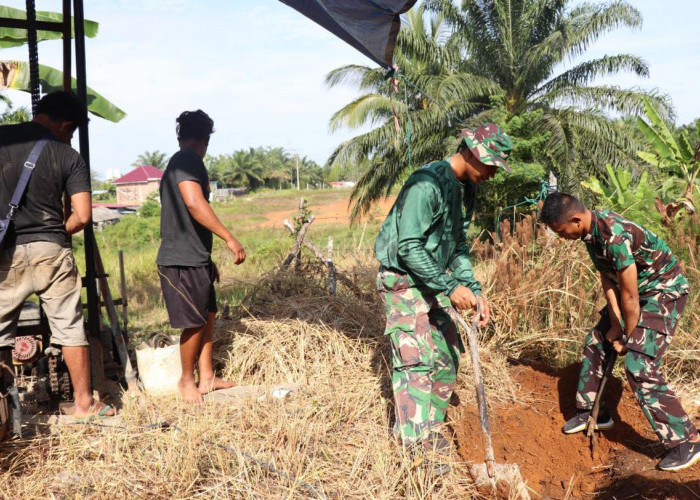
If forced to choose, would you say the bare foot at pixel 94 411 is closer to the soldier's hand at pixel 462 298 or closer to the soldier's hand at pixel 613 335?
the soldier's hand at pixel 462 298

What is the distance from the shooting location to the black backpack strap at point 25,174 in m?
3.36

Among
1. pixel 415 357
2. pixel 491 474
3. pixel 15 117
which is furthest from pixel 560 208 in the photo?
pixel 15 117

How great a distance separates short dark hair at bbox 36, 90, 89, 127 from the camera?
3.52 meters

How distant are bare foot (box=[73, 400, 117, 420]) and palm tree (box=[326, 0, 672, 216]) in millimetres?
12218

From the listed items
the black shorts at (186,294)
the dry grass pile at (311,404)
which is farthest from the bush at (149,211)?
the black shorts at (186,294)

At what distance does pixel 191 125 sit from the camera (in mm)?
4043

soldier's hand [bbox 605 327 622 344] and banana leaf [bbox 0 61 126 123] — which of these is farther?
banana leaf [bbox 0 61 126 123]

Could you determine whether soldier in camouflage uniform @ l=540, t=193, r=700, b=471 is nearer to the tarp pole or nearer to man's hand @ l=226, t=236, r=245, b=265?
man's hand @ l=226, t=236, r=245, b=265

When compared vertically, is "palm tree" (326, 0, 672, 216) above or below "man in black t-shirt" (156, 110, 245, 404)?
above

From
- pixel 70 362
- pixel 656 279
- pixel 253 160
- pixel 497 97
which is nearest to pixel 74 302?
pixel 70 362

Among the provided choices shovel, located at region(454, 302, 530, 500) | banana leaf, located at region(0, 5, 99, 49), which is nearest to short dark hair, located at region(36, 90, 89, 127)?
shovel, located at region(454, 302, 530, 500)

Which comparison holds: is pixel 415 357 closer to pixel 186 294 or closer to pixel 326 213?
pixel 186 294

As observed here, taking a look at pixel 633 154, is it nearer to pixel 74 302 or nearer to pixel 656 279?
pixel 656 279

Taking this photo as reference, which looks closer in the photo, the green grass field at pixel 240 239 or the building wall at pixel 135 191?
the green grass field at pixel 240 239
